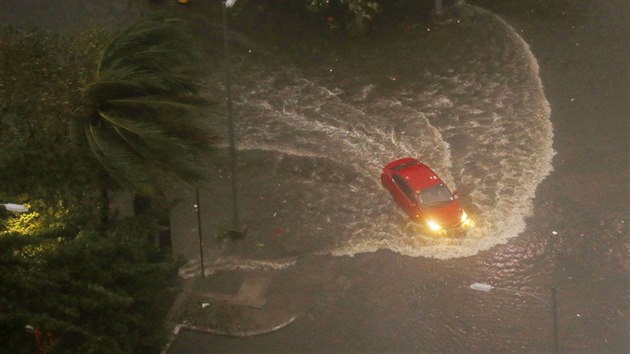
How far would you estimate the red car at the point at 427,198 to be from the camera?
3319cm

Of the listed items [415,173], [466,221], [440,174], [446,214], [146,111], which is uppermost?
[146,111]

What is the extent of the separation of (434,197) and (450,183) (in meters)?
2.53

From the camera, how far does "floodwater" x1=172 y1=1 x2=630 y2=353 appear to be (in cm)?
2967

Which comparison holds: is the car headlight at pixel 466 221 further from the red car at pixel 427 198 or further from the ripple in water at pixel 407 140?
the ripple in water at pixel 407 140

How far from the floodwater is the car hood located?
0.75m

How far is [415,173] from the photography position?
1350 inches

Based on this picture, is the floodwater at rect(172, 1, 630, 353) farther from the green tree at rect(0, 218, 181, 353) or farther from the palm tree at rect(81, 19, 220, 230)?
the palm tree at rect(81, 19, 220, 230)

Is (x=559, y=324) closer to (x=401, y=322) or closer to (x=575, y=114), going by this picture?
(x=401, y=322)

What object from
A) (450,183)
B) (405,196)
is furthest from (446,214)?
(450,183)

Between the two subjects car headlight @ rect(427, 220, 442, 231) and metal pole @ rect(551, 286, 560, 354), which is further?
car headlight @ rect(427, 220, 442, 231)

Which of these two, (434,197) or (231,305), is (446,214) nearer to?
(434,197)

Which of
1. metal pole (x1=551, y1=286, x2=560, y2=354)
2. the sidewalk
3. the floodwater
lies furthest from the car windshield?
metal pole (x1=551, y1=286, x2=560, y2=354)

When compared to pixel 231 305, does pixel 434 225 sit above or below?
above

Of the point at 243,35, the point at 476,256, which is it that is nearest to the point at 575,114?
the point at 476,256
